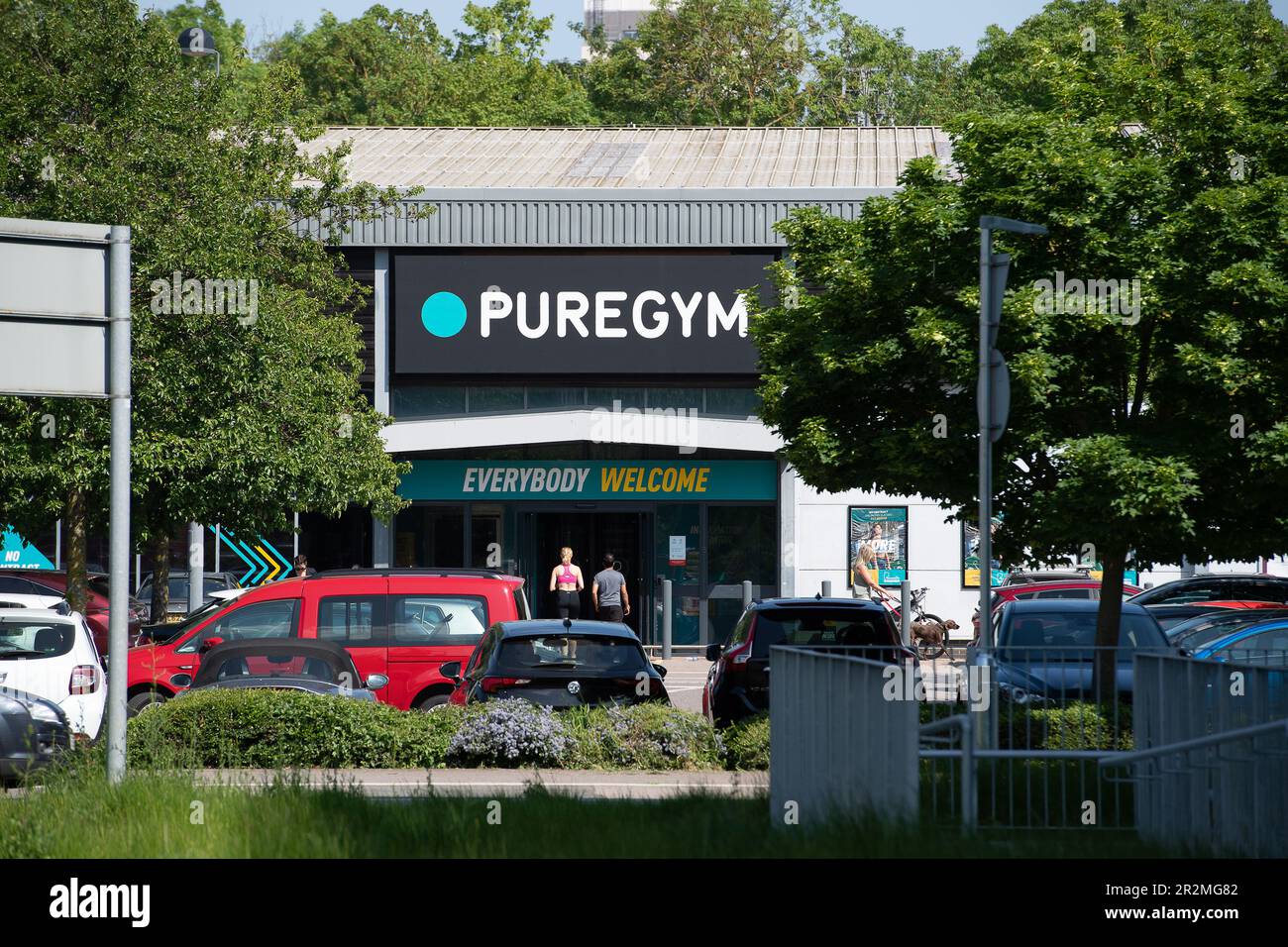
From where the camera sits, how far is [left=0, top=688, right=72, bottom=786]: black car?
39.0 feet

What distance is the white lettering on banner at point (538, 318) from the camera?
2975 cm

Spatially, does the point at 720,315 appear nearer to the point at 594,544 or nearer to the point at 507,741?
the point at 594,544

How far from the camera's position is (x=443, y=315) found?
29.8 metres

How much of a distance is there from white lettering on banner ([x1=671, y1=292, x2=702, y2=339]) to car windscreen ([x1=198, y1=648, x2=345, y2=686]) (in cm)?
1524

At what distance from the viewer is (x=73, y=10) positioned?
21562 millimetres

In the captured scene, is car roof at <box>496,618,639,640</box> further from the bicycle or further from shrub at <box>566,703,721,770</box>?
the bicycle

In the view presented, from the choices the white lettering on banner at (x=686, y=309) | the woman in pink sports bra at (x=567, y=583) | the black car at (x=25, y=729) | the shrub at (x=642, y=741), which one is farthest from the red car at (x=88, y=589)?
the white lettering on banner at (x=686, y=309)

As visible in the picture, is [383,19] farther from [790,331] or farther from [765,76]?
[790,331]

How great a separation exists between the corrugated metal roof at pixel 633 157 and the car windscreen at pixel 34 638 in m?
16.6

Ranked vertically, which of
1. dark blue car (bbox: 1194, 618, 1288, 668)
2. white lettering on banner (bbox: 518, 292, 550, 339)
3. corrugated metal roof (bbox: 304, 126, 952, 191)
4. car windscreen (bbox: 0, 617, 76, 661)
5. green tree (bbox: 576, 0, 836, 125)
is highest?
green tree (bbox: 576, 0, 836, 125)

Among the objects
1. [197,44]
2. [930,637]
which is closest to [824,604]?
[930,637]

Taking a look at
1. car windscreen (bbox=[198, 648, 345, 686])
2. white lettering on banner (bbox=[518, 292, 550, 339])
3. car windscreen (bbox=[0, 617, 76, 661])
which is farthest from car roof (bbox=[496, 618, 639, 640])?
white lettering on banner (bbox=[518, 292, 550, 339])

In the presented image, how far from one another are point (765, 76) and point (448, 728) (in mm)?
45576

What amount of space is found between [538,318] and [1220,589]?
1272 centimetres
